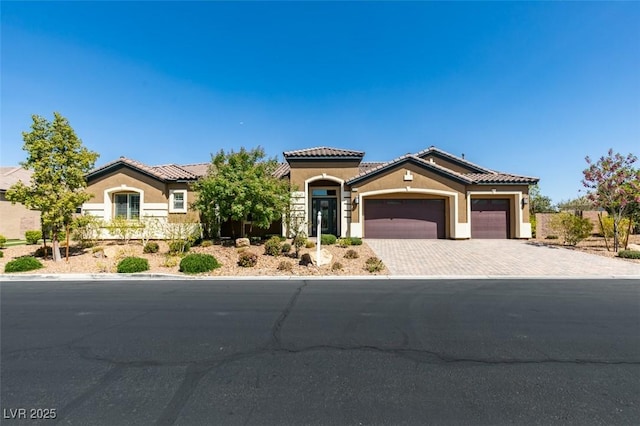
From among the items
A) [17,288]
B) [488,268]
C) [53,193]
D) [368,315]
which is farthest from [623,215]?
[53,193]

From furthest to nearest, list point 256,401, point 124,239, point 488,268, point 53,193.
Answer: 1. point 124,239
2. point 53,193
3. point 488,268
4. point 256,401

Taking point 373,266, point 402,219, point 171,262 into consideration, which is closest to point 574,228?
point 402,219

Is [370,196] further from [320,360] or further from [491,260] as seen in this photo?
[320,360]

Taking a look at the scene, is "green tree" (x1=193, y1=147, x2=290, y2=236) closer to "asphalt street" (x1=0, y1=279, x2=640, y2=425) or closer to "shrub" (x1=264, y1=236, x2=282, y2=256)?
"shrub" (x1=264, y1=236, x2=282, y2=256)

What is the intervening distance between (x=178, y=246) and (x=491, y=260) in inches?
572

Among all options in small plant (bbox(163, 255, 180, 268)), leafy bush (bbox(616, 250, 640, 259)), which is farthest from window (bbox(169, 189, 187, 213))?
leafy bush (bbox(616, 250, 640, 259))

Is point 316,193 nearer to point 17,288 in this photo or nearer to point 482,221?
point 482,221

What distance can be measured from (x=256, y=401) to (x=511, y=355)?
3569 mm

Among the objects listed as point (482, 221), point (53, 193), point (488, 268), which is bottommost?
point (488, 268)

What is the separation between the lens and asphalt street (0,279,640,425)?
9.78 ft

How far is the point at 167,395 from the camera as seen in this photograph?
3242 mm

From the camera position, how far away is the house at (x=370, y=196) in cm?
1889

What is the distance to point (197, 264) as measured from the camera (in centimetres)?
1126

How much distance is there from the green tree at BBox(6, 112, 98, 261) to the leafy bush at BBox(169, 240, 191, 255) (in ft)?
14.1
